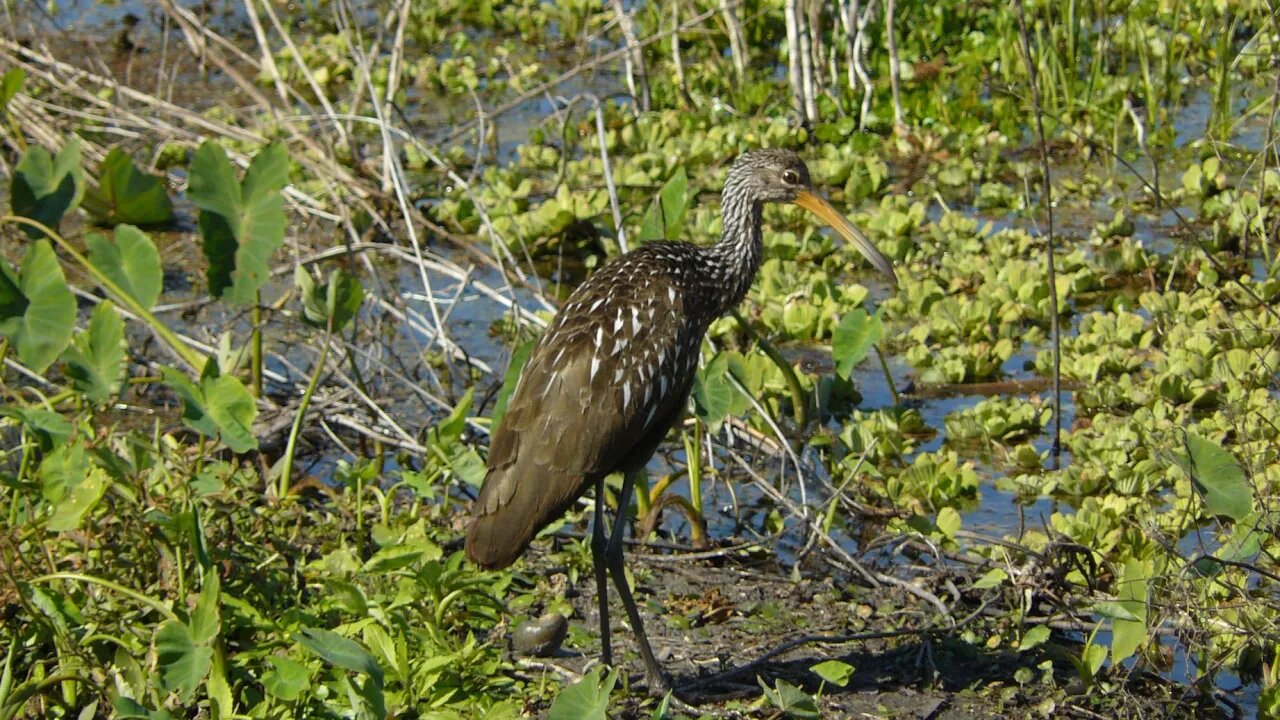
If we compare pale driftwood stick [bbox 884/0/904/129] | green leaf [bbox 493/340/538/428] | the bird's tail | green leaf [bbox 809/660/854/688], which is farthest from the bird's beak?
pale driftwood stick [bbox 884/0/904/129]

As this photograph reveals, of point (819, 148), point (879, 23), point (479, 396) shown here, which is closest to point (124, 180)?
point (479, 396)

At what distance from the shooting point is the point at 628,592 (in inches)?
168

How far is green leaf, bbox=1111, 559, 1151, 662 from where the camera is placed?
12.4 ft

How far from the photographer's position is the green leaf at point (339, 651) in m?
3.39

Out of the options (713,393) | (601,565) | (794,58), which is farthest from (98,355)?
(794,58)

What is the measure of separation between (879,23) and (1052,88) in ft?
4.85

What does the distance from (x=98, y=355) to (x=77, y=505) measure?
67 cm

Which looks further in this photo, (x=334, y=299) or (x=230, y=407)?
(x=334, y=299)

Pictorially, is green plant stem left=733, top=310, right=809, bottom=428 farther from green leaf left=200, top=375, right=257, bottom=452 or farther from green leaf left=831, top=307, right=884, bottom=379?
green leaf left=200, top=375, right=257, bottom=452

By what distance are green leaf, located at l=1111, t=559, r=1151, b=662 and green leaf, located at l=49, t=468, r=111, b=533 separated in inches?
96.9

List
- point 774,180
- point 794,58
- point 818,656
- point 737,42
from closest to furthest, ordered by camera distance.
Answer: point 818,656, point 774,180, point 794,58, point 737,42

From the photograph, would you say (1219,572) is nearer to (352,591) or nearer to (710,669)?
(710,669)

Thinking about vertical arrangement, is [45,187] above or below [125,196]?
above

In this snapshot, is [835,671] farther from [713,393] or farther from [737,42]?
[737,42]
